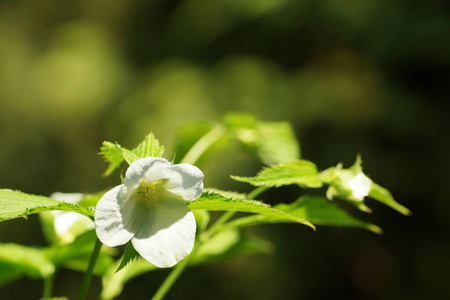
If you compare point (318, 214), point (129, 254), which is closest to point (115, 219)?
point (129, 254)

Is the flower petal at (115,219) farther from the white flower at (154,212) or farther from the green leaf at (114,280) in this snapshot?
the green leaf at (114,280)

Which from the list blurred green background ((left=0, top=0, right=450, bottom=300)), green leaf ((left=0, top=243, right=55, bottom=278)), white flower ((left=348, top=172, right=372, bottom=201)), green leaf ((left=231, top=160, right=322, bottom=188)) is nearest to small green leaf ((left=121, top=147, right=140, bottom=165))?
green leaf ((left=231, top=160, right=322, bottom=188))

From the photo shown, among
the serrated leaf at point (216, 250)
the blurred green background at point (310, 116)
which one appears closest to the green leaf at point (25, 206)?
the serrated leaf at point (216, 250)

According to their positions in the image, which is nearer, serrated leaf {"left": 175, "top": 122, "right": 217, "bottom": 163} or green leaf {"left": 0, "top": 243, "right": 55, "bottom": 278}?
green leaf {"left": 0, "top": 243, "right": 55, "bottom": 278}

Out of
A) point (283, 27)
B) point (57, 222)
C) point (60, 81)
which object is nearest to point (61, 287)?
point (60, 81)

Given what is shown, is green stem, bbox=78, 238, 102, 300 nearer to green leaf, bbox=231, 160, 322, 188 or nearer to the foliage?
the foliage
